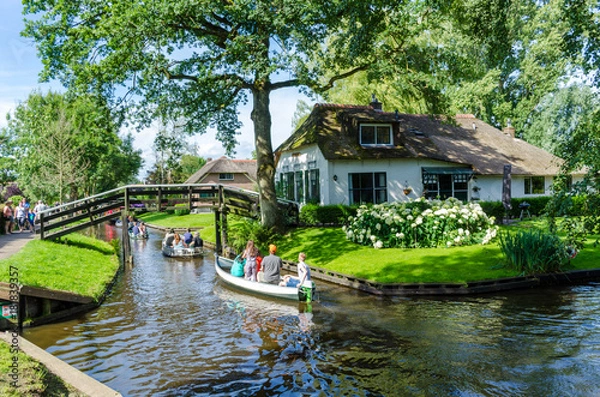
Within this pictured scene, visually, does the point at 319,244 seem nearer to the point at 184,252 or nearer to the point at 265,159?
the point at 265,159

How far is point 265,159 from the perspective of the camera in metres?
23.9

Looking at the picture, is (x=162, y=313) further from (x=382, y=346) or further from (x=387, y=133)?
(x=387, y=133)

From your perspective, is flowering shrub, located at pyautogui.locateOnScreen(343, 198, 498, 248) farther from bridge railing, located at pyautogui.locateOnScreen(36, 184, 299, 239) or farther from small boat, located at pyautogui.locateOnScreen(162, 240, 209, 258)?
small boat, located at pyautogui.locateOnScreen(162, 240, 209, 258)

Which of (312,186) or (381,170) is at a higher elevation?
(381,170)

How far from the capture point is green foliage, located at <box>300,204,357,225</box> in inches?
1064

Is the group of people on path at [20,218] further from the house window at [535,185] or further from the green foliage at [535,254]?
the house window at [535,185]

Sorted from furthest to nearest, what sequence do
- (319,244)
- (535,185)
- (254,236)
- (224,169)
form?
(224,169)
(535,185)
(254,236)
(319,244)

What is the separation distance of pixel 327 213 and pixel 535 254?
13.1 metres

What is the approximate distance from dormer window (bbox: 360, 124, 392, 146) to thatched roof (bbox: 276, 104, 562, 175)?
38 cm

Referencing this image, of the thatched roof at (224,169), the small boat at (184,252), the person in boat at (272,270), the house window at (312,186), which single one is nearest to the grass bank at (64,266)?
the small boat at (184,252)

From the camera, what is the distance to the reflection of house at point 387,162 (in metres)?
29.0

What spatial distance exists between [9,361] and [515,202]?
98.0ft

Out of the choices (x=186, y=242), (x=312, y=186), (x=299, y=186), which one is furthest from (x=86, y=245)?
(x=299, y=186)

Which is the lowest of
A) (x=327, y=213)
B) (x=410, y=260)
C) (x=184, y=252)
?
(x=184, y=252)
